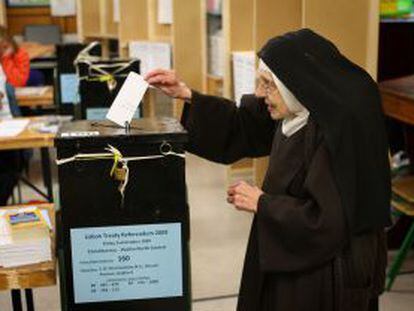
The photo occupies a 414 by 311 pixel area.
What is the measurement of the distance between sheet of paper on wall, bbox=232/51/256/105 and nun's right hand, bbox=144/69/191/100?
7.39 feet

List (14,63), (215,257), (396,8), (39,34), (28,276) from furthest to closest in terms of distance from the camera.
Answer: (39,34)
(14,63)
(396,8)
(215,257)
(28,276)

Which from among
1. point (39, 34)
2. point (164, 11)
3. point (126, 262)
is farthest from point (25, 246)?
point (39, 34)

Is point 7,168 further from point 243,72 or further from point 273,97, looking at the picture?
point 273,97

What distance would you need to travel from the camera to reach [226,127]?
228 centimetres

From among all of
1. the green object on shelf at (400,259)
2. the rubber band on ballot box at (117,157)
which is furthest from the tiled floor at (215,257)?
the rubber band on ballot box at (117,157)

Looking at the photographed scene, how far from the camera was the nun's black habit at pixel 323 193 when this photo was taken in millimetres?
1679

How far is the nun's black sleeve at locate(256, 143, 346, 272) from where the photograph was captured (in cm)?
167

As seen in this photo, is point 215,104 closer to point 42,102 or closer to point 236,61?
point 236,61

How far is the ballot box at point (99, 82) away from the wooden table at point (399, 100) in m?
1.52

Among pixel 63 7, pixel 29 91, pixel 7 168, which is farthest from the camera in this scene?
pixel 63 7

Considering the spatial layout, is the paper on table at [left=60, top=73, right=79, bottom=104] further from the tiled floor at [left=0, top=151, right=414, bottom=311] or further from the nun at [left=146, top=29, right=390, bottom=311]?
the nun at [left=146, top=29, right=390, bottom=311]

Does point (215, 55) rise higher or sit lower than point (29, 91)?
higher

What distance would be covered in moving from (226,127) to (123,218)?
1.99 ft

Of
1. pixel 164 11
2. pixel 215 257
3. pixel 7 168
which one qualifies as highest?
pixel 164 11
